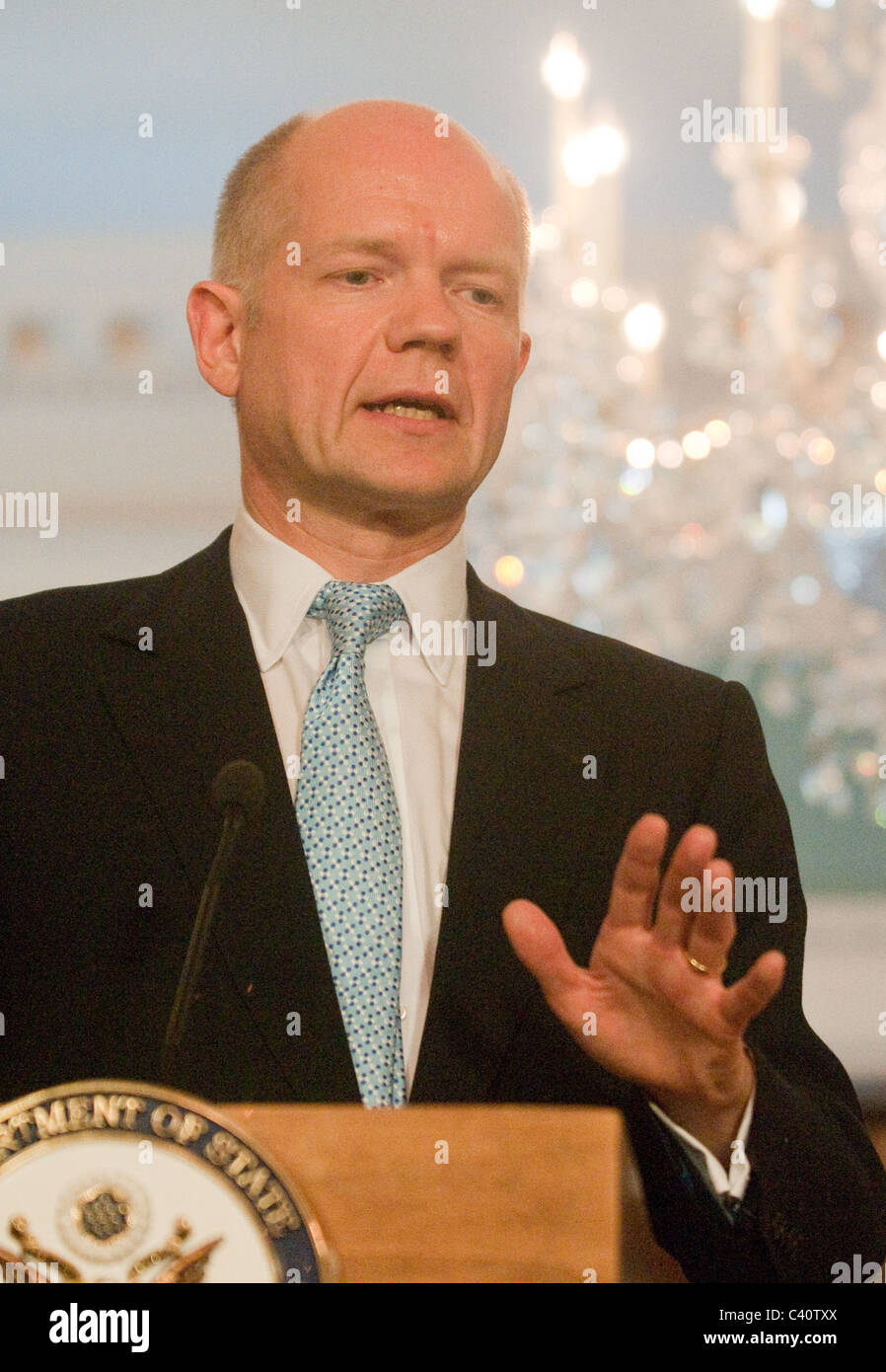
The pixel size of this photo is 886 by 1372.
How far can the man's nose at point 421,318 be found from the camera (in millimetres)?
1558

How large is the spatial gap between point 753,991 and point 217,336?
3.38 feet

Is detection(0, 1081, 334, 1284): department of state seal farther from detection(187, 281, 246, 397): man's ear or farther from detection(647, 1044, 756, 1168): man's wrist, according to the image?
detection(187, 281, 246, 397): man's ear

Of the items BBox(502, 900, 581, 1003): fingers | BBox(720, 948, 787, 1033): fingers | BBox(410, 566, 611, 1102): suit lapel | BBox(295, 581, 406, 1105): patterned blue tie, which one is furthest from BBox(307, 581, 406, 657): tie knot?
BBox(720, 948, 787, 1033): fingers

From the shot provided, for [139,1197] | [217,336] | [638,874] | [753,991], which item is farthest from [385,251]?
Result: [139,1197]

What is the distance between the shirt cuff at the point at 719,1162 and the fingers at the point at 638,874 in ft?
0.64

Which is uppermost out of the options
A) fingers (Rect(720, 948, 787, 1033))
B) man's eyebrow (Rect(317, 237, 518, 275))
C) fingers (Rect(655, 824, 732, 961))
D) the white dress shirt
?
man's eyebrow (Rect(317, 237, 518, 275))

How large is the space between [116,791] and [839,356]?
2869mm

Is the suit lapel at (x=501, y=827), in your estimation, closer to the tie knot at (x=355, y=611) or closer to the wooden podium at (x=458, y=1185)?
the tie knot at (x=355, y=611)

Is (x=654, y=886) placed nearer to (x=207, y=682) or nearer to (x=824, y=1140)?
(x=824, y=1140)

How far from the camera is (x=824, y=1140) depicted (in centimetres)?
129

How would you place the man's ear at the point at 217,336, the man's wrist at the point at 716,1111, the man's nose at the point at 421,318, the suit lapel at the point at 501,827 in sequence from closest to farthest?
the man's wrist at the point at 716,1111, the suit lapel at the point at 501,827, the man's nose at the point at 421,318, the man's ear at the point at 217,336

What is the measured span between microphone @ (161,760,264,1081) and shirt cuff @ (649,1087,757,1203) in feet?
1.28

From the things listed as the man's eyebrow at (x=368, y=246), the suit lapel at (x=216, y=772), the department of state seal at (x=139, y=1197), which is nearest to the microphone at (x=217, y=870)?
the suit lapel at (x=216, y=772)

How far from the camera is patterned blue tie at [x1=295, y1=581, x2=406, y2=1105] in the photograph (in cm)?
140
